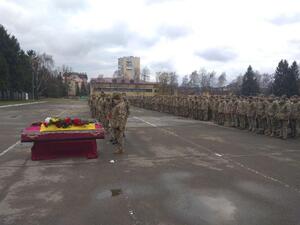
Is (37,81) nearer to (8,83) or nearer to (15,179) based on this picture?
(8,83)

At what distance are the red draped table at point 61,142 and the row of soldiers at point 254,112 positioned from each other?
849cm

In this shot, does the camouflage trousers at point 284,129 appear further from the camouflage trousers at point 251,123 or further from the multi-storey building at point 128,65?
the multi-storey building at point 128,65

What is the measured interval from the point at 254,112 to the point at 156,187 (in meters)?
11.3

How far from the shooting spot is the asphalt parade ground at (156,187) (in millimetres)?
5441

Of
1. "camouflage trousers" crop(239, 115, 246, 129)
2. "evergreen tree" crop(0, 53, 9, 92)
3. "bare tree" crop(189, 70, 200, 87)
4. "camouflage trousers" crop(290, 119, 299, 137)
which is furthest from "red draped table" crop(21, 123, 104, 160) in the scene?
"bare tree" crop(189, 70, 200, 87)

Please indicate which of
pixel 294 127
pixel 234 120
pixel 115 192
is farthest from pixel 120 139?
pixel 234 120

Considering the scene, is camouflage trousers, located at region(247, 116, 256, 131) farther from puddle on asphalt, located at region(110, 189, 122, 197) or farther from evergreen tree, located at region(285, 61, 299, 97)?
evergreen tree, located at region(285, 61, 299, 97)

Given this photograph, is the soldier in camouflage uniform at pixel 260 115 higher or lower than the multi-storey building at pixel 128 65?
lower

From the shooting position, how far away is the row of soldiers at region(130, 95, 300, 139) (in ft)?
49.6

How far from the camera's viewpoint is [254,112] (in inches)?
674

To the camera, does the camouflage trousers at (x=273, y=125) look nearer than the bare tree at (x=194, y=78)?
Yes

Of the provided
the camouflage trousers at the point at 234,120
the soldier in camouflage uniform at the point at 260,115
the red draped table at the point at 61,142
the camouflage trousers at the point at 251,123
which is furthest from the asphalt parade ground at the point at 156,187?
the camouflage trousers at the point at 234,120

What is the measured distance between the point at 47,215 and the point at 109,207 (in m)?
0.99

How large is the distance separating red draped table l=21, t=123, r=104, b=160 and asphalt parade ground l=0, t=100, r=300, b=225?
40 centimetres
